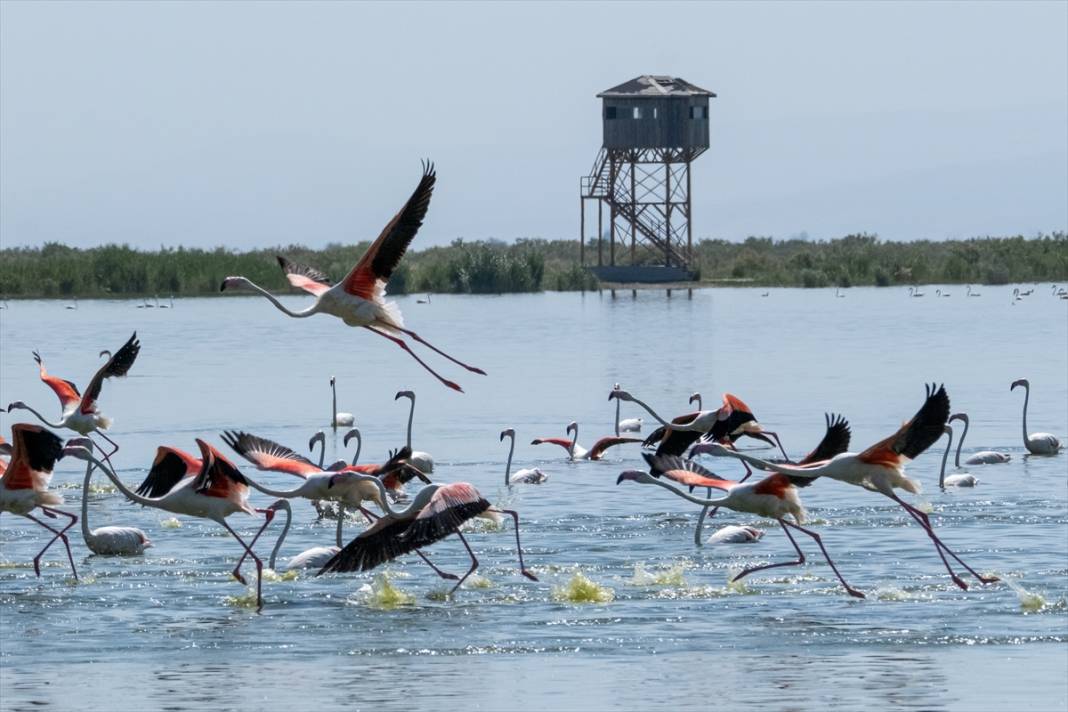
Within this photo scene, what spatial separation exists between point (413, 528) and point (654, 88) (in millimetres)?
51824

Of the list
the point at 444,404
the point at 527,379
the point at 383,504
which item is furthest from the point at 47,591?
the point at 527,379

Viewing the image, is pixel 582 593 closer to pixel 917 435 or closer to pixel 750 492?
pixel 750 492

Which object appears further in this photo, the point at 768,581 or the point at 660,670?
the point at 768,581

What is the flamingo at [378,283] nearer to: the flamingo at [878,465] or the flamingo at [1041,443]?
the flamingo at [878,465]

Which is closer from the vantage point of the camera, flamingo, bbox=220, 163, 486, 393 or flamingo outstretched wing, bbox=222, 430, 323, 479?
flamingo, bbox=220, 163, 486, 393

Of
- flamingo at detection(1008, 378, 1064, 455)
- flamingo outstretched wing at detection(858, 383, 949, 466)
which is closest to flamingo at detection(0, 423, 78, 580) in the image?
flamingo outstretched wing at detection(858, 383, 949, 466)

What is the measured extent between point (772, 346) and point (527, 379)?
805cm

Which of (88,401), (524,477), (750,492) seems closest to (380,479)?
(750,492)

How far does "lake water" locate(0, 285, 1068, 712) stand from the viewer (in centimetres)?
1037

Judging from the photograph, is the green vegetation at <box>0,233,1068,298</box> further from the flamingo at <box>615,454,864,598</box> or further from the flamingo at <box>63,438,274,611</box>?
the flamingo at <box>615,454,864,598</box>

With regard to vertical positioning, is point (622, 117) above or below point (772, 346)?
above

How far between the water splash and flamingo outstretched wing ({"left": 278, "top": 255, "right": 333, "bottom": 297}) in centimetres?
235

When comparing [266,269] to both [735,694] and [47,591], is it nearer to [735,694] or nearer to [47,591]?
[47,591]

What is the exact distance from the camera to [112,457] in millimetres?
20953
